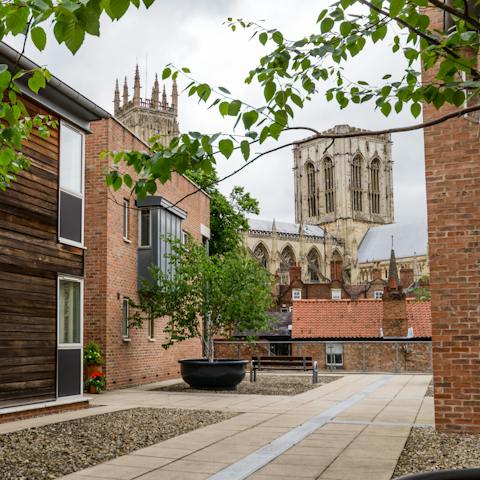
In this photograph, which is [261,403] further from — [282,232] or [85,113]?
[282,232]

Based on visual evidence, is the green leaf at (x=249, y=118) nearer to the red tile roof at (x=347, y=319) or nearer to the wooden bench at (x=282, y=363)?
the wooden bench at (x=282, y=363)

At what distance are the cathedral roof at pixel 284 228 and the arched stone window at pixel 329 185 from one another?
687 cm

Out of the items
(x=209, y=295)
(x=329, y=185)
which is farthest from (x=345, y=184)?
(x=209, y=295)

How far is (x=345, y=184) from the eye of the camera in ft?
415

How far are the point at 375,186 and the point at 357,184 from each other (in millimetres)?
4448

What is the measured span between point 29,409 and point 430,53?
9646 mm

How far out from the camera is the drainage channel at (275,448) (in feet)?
24.8

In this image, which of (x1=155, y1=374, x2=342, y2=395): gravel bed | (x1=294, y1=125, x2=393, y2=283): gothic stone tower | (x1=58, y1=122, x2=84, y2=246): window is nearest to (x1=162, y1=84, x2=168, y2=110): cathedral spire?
(x1=294, y1=125, x2=393, y2=283): gothic stone tower

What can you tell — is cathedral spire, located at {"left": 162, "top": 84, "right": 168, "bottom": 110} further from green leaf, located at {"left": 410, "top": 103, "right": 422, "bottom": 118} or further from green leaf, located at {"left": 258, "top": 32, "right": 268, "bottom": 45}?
green leaf, located at {"left": 410, "top": 103, "right": 422, "bottom": 118}

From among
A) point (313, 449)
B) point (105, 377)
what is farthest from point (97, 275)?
point (313, 449)

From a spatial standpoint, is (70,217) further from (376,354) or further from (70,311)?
(376,354)

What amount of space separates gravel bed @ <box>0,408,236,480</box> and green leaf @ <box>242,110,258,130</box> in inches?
180

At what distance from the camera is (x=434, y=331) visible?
1016 centimetres

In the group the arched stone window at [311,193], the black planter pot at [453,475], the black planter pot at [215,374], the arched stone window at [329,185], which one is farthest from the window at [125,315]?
the arched stone window at [311,193]
